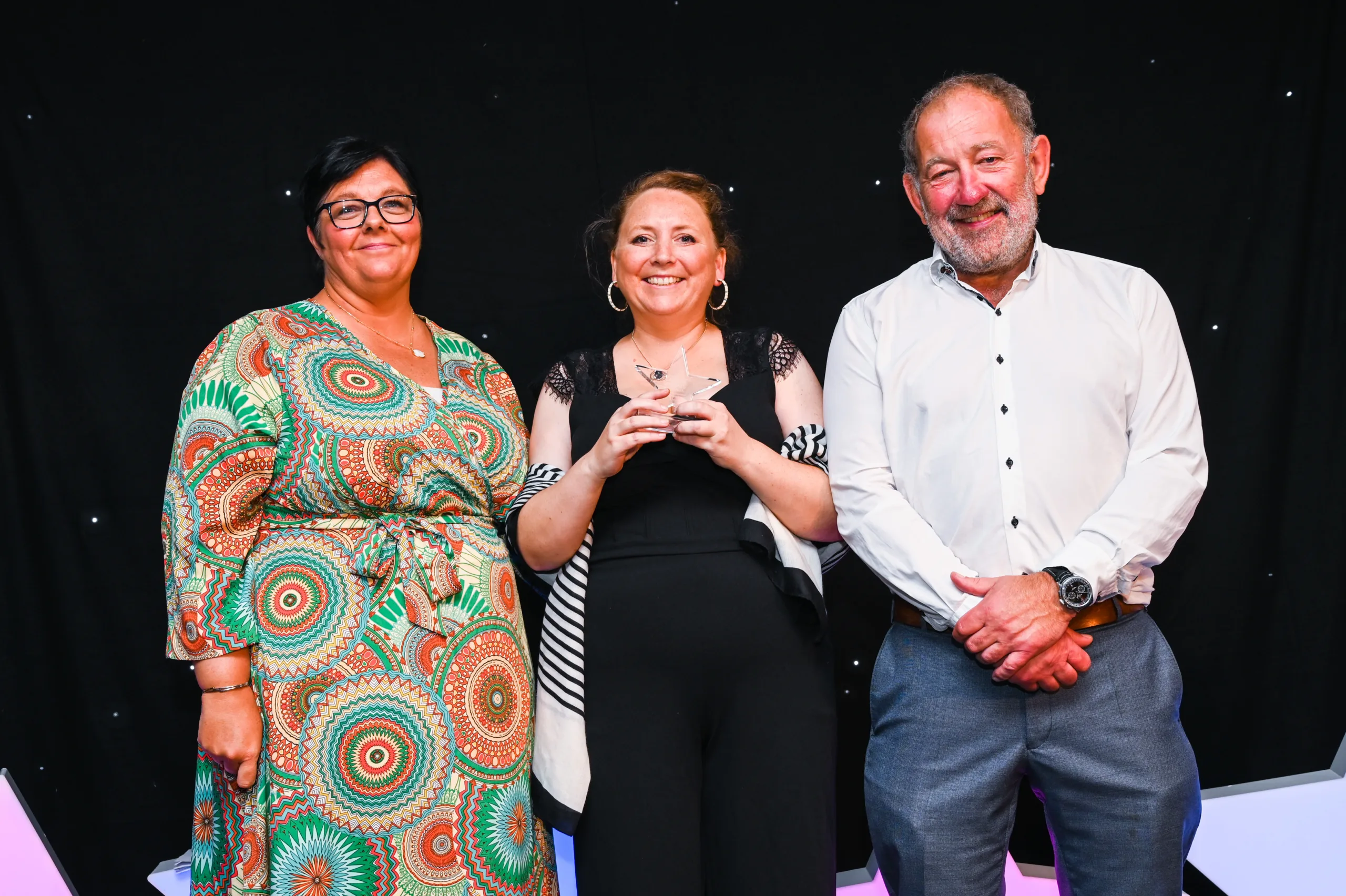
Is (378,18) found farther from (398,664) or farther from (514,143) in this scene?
(398,664)

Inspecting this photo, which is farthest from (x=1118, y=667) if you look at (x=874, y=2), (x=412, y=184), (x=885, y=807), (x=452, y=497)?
(x=874, y=2)

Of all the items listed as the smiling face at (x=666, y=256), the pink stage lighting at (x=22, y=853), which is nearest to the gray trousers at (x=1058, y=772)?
the smiling face at (x=666, y=256)

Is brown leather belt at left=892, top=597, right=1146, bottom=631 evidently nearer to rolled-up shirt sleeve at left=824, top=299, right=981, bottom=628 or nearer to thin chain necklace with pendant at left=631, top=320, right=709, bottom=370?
rolled-up shirt sleeve at left=824, top=299, right=981, bottom=628

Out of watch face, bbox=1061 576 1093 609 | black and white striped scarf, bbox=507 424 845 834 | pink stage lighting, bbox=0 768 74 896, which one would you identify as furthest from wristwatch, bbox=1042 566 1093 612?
pink stage lighting, bbox=0 768 74 896

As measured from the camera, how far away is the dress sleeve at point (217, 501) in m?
1.78

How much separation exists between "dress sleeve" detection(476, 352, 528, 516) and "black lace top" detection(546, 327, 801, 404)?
121mm

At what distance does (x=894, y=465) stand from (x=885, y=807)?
57cm

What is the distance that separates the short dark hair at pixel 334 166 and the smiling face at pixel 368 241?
0.01 metres

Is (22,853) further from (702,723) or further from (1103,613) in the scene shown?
(1103,613)

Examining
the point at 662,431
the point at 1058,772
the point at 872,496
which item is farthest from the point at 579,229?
the point at 1058,772

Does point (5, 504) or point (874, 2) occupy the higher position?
point (874, 2)

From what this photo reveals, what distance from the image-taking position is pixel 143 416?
8.39 ft

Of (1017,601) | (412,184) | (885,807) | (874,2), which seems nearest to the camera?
(1017,601)

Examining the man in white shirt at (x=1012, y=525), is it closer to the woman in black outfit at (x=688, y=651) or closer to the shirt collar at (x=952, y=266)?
the shirt collar at (x=952, y=266)
